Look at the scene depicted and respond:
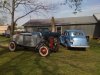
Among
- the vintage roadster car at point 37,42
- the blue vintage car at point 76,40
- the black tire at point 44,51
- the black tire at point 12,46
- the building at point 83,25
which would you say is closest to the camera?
the black tire at point 44,51

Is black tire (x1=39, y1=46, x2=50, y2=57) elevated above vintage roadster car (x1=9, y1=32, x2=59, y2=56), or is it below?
below

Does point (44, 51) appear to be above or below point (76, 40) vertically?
below

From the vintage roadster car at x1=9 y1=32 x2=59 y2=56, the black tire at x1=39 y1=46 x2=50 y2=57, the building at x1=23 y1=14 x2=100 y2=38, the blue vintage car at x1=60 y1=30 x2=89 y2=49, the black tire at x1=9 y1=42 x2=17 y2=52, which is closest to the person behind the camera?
the black tire at x1=39 y1=46 x2=50 y2=57

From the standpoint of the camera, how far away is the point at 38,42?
17.1 m

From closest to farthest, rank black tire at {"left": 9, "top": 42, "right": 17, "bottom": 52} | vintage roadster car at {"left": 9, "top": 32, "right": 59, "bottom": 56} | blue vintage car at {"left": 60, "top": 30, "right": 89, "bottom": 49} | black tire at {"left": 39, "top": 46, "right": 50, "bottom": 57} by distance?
black tire at {"left": 39, "top": 46, "right": 50, "bottom": 57}
vintage roadster car at {"left": 9, "top": 32, "right": 59, "bottom": 56}
black tire at {"left": 9, "top": 42, "right": 17, "bottom": 52}
blue vintage car at {"left": 60, "top": 30, "right": 89, "bottom": 49}

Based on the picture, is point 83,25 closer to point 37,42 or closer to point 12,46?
point 12,46

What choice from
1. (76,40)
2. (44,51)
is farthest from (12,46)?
(76,40)

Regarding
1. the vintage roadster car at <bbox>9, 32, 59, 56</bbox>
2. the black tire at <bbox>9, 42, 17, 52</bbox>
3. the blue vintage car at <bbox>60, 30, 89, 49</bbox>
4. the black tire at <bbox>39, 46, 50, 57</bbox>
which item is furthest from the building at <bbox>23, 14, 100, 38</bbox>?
the black tire at <bbox>39, 46, 50, 57</bbox>

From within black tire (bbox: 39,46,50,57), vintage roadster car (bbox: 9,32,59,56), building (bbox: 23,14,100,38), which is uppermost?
building (bbox: 23,14,100,38)

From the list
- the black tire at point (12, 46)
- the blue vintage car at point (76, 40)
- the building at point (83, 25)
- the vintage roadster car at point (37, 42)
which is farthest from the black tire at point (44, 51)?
the building at point (83, 25)

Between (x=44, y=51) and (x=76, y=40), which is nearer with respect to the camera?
(x=44, y=51)

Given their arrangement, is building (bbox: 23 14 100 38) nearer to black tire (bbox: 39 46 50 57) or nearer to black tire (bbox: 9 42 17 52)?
black tire (bbox: 9 42 17 52)

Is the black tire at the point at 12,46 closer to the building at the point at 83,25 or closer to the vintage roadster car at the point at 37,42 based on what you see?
the vintage roadster car at the point at 37,42

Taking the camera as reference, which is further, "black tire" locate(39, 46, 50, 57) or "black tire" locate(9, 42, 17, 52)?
"black tire" locate(9, 42, 17, 52)
